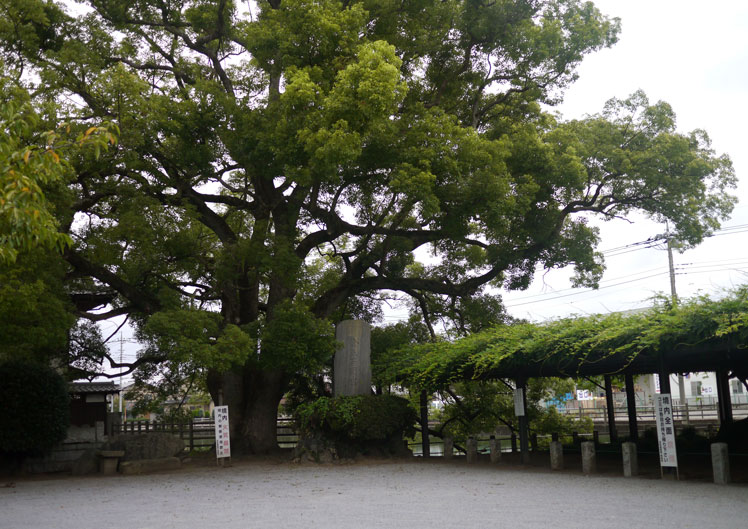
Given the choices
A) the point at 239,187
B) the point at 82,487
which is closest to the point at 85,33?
the point at 239,187

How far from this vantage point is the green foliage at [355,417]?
15.4m

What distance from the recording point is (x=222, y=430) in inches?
603

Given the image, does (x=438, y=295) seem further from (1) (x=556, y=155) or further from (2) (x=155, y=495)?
(2) (x=155, y=495)

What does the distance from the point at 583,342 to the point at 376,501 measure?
4.35m

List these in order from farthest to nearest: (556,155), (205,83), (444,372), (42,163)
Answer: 1. (556,155)
2. (205,83)
3. (444,372)
4. (42,163)

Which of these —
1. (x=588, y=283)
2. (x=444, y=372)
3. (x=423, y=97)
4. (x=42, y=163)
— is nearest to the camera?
(x=42, y=163)

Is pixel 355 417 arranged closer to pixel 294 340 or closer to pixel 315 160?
pixel 294 340

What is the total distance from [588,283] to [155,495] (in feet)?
43.7

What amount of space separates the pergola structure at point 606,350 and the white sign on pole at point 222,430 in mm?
4009

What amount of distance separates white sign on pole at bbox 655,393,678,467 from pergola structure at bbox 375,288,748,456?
0.24m

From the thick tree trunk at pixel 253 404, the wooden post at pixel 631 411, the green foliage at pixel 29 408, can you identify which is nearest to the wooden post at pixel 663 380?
the wooden post at pixel 631 411

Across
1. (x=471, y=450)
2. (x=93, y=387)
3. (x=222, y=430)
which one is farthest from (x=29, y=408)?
(x=471, y=450)

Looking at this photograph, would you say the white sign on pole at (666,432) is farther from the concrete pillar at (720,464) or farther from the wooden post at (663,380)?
the concrete pillar at (720,464)

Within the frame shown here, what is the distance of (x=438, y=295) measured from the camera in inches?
824
